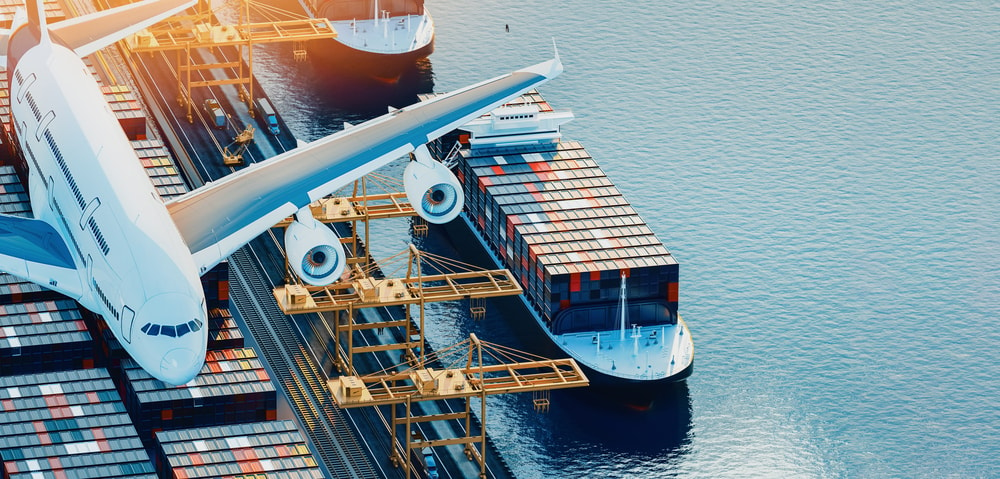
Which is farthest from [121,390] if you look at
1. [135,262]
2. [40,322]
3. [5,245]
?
[135,262]

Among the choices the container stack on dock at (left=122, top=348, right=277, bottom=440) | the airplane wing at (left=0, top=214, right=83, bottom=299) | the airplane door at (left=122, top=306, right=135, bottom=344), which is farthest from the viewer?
the container stack on dock at (left=122, top=348, right=277, bottom=440)

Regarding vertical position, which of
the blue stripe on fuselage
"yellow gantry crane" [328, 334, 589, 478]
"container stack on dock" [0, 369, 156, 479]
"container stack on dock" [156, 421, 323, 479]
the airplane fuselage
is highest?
the airplane fuselage

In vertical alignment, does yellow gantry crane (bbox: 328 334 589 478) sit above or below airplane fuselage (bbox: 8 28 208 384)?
below

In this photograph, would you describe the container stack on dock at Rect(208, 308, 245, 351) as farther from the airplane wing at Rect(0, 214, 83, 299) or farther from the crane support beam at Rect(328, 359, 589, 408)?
the airplane wing at Rect(0, 214, 83, 299)

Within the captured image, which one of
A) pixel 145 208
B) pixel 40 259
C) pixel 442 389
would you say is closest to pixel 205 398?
pixel 442 389

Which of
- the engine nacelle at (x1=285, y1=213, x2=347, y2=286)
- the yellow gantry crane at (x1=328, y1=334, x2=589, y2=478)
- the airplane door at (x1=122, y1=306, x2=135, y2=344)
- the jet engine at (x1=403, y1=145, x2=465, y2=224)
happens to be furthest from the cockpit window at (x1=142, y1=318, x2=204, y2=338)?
the jet engine at (x1=403, y1=145, x2=465, y2=224)

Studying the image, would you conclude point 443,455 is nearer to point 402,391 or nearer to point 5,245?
point 402,391

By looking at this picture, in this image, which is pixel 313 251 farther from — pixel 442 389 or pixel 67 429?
pixel 67 429

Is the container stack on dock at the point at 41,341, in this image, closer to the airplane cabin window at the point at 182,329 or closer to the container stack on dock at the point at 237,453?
the container stack on dock at the point at 237,453
